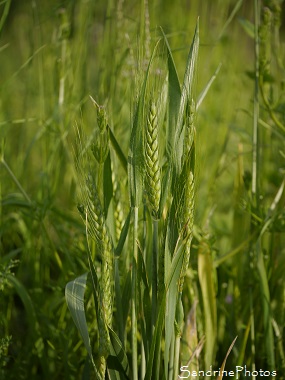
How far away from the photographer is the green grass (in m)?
0.72

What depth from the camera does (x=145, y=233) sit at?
31.7 inches

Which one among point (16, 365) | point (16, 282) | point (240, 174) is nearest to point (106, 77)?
point (240, 174)

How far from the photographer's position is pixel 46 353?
102 centimetres

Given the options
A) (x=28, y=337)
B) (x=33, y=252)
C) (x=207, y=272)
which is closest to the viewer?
(x=207, y=272)

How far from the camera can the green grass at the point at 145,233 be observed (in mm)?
716

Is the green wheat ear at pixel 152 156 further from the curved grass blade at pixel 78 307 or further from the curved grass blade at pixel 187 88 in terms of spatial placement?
the curved grass blade at pixel 78 307

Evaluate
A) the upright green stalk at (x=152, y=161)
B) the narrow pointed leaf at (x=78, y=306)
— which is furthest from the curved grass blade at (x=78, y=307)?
the upright green stalk at (x=152, y=161)

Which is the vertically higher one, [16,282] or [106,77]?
[106,77]

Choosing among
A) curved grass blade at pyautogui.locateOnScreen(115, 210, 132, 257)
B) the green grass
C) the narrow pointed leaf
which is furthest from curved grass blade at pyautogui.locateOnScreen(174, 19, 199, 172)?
the narrow pointed leaf

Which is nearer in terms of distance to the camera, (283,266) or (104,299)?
(104,299)

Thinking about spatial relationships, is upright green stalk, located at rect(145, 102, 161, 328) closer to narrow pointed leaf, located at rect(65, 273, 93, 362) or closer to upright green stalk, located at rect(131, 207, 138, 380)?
upright green stalk, located at rect(131, 207, 138, 380)

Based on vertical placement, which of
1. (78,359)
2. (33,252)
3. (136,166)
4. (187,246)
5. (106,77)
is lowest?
(78,359)

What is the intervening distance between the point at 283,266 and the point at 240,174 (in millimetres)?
209

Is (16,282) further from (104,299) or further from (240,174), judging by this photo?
(240,174)
